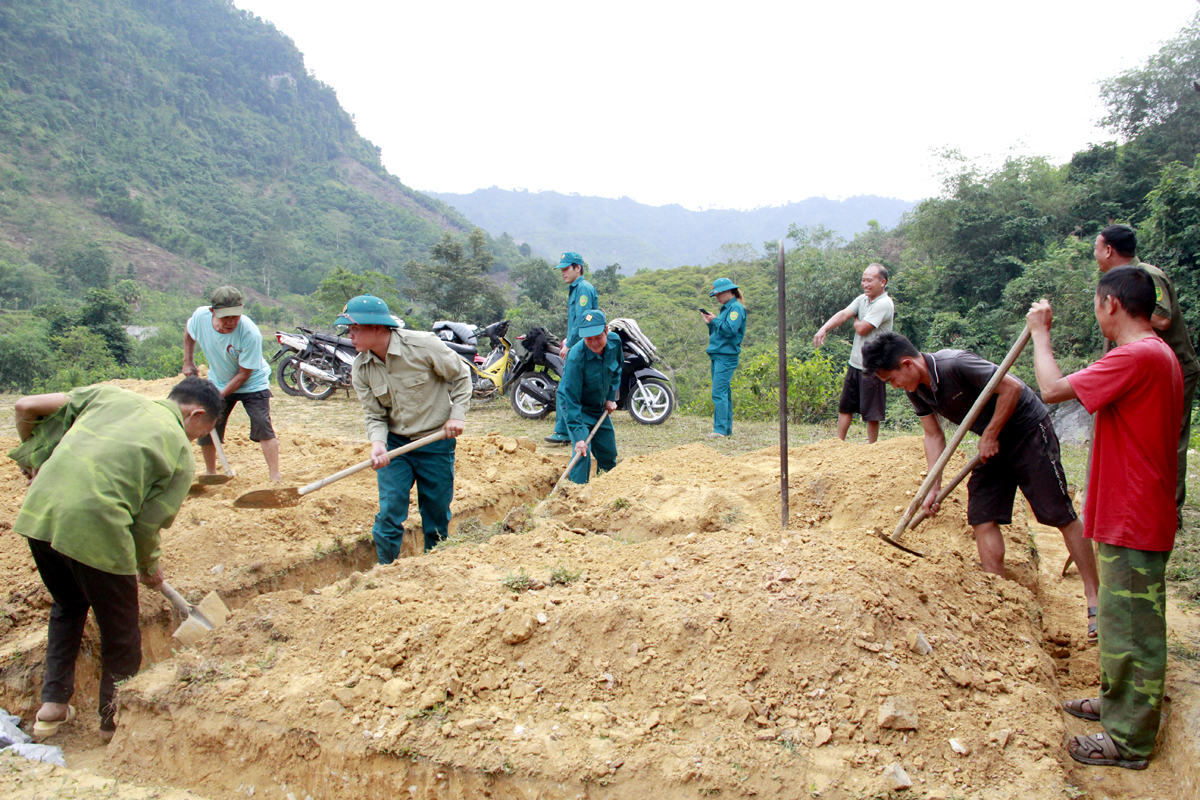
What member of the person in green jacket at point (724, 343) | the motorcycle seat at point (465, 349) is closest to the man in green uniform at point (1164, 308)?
the person in green jacket at point (724, 343)

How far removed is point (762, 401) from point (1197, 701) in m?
8.37

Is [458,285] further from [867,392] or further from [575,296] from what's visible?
[867,392]

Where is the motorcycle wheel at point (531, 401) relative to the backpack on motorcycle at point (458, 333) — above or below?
below

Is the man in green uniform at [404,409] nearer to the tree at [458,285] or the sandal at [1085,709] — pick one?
the sandal at [1085,709]

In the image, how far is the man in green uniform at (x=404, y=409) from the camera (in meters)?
3.97

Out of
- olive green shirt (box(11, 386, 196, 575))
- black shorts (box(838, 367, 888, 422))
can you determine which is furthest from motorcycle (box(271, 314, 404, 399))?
olive green shirt (box(11, 386, 196, 575))

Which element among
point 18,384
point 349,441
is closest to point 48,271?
point 18,384

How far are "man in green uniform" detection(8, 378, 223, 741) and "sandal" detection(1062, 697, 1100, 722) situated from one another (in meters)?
3.67

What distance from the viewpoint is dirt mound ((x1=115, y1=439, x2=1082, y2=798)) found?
7.84 feet

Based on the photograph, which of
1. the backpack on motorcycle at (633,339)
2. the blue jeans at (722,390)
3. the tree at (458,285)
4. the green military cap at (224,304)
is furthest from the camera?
the tree at (458,285)

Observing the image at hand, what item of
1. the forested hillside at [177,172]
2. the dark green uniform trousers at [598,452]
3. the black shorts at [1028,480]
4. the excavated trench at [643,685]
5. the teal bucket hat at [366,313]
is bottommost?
the excavated trench at [643,685]

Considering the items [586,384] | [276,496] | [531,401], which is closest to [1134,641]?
[586,384]

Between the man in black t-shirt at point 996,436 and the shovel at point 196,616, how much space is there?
336cm

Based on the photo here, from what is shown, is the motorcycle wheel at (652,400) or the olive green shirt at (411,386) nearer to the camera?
the olive green shirt at (411,386)
